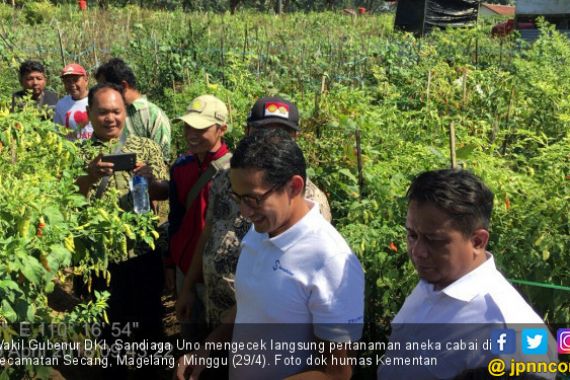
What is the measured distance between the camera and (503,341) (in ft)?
5.22

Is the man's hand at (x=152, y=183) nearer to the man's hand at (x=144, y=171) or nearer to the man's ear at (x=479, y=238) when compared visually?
the man's hand at (x=144, y=171)

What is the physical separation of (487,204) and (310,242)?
51cm

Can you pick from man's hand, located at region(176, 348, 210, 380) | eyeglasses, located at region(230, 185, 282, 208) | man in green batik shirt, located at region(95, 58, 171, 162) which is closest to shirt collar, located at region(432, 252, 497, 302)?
eyeglasses, located at region(230, 185, 282, 208)

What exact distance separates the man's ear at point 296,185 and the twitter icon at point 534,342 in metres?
0.76

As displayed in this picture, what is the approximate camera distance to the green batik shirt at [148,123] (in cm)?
408

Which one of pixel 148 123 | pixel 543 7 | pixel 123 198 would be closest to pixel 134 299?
pixel 123 198

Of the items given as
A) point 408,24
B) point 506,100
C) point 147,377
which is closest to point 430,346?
point 147,377

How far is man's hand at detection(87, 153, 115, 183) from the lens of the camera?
309 centimetres

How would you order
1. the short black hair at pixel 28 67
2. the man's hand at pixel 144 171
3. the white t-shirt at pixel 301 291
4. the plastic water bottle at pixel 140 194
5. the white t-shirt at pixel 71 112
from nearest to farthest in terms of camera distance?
1. the white t-shirt at pixel 301 291
2. the plastic water bottle at pixel 140 194
3. the man's hand at pixel 144 171
4. the white t-shirt at pixel 71 112
5. the short black hair at pixel 28 67

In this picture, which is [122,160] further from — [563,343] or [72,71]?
[72,71]

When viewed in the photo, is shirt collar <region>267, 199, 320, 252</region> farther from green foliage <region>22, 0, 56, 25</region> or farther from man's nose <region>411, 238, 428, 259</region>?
green foliage <region>22, 0, 56, 25</region>

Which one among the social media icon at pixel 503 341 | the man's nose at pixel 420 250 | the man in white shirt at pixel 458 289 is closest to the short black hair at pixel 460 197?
the man in white shirt at pixel 458 289

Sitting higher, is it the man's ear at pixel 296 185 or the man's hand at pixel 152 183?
the man's ear at pixel 296 185

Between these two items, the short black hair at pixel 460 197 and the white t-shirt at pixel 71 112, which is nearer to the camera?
the short black hair at pixel 460 197
